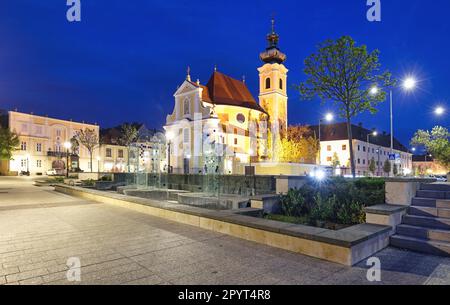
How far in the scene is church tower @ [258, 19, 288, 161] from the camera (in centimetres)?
5781

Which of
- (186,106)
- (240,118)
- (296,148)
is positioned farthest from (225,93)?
(296,148)

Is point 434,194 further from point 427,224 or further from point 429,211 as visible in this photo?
point 427,224

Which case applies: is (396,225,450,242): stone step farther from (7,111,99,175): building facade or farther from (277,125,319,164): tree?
(7,111,99,175): building facade

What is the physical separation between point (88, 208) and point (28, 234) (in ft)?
16.2

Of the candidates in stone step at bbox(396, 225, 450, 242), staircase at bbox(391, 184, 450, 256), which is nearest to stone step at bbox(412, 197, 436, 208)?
staircase at bbox(391, 184, 450, 256)

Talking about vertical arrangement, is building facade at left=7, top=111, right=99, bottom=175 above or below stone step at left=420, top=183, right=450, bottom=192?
above

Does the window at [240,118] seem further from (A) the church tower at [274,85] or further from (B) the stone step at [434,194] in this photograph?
(B) the stone step at [434,194]

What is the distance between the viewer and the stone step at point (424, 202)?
768 centimetres

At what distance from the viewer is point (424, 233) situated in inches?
261

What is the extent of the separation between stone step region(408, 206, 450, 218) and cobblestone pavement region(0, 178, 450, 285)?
1812 mm

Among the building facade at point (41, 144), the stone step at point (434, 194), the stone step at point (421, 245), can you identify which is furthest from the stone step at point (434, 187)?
the building facade at point (41, 144)

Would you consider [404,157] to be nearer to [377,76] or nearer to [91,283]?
[377,76]

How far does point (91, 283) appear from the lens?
4367mm

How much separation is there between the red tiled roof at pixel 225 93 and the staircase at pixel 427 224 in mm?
44306
